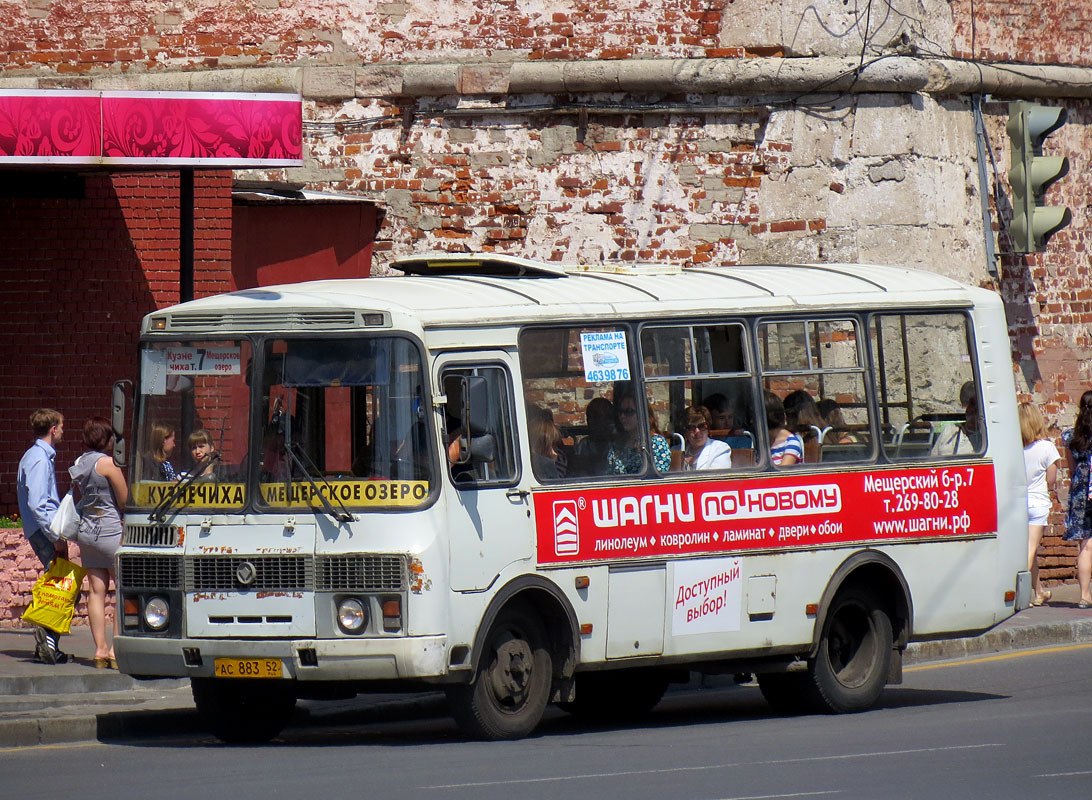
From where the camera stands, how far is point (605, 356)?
1060 cm

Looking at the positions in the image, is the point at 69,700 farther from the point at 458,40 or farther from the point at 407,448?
the point at 458,40

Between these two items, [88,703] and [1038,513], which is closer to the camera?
[88,703]

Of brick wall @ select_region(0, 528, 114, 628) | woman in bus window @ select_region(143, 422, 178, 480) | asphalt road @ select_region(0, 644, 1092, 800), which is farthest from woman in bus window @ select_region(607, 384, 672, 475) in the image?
brick wall @ select_region(0, 528, 114, 628)

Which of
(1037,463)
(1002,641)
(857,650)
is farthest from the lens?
Result: (1037,463)

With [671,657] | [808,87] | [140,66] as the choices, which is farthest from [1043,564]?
[140,66]

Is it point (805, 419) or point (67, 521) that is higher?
point (805, 419)

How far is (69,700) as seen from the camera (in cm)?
1131

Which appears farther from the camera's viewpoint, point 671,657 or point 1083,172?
point 1083,172

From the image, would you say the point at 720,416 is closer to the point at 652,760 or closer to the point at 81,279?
the point at 652,760

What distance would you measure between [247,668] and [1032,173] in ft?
36.3

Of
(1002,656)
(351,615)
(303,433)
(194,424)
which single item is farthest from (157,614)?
(1002,656)

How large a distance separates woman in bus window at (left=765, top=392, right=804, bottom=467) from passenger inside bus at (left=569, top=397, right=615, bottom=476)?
1.14m

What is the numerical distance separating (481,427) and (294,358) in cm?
108

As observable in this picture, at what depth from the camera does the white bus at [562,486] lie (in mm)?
9562
